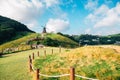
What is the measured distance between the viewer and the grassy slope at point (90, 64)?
863 inches

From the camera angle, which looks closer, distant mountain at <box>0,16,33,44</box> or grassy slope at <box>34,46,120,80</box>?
grassy slope at <box>34,46,120,80</box>

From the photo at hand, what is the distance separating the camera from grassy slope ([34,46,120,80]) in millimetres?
21922

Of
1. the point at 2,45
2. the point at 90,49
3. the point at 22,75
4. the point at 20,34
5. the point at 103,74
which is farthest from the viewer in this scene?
the point at 20,34

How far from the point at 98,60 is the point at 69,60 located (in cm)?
346

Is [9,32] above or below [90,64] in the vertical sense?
above

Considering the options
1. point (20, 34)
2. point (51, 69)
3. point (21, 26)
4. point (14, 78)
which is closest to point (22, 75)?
point (14, 78)

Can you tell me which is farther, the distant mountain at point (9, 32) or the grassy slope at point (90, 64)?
the distant mountain at point (9, 32)

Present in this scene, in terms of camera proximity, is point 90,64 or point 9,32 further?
point 9,32

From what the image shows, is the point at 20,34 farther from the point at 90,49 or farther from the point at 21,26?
the point at 90,49

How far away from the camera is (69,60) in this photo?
1067 inches

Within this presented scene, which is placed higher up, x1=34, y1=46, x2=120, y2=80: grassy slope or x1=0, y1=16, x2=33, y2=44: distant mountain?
x1=0, y1=16, x2=33, y2=44: distant mountain

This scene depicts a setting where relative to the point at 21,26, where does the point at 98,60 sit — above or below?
below

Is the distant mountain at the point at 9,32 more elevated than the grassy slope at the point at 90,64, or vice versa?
the distant mountain at the point at 9,32

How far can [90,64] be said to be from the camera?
24.3 meters
